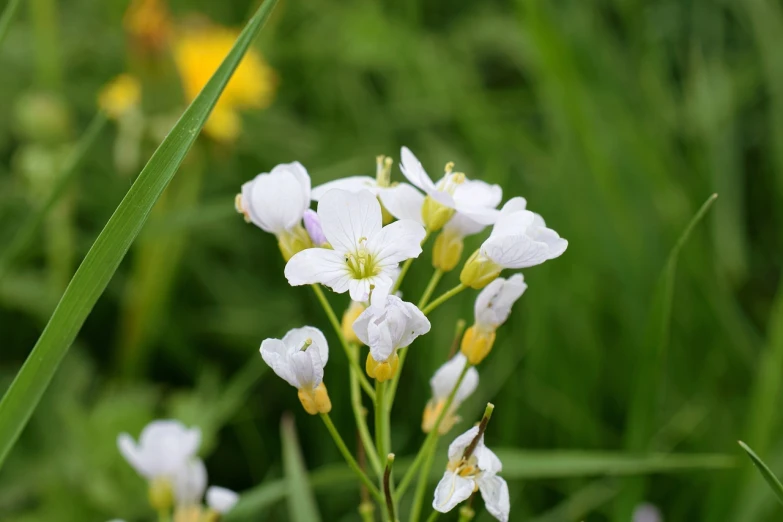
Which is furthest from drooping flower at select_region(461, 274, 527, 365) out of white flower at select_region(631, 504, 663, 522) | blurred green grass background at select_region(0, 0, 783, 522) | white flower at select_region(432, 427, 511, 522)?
white flower at select_region(631, 504, 663, 522)

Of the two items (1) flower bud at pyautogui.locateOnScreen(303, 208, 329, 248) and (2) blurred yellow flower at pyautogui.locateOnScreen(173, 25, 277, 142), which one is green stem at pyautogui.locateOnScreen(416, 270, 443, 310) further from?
(2) blurred yellow flower at pyautogui.locateOnScreen(173, 25, 277, 142)

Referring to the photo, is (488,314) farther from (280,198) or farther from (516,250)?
(280,198)

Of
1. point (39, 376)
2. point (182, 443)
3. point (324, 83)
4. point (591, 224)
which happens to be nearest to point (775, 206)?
point (591, 224)

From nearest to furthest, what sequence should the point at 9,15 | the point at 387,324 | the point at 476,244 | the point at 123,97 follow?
the point at 387,324
the point at 9,15
the point at 476,244
the point at 123,97

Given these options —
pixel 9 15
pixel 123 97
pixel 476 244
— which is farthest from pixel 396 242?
pixel 123 97

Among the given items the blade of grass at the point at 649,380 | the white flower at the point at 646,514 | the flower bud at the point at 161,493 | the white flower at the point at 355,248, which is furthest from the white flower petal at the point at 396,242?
the white flower at the point at 646,514

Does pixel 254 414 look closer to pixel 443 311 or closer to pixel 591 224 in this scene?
pixel 443 311

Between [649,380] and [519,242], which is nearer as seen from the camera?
[519,242]
